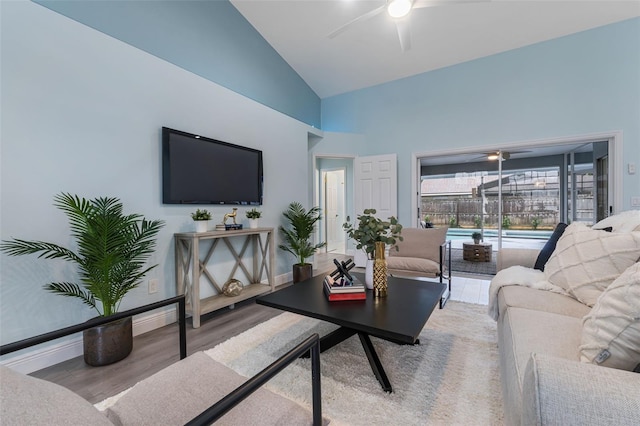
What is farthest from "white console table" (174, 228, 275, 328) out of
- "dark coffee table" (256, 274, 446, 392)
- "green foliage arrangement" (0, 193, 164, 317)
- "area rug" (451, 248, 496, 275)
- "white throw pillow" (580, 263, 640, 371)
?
"area rug" (451, 248, 496, 275)

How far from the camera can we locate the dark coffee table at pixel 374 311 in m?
1.43

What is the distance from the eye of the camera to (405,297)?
1895mm

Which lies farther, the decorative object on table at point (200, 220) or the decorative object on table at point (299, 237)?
the decorative object on table at point (299, 237)

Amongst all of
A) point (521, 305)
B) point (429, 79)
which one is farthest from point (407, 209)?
point (521, 305)

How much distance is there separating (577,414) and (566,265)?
4.82 feet

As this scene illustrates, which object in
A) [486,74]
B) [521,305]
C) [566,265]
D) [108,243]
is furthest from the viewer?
[486,74]

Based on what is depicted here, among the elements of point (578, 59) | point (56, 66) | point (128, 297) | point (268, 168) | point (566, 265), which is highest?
point (578, 59)

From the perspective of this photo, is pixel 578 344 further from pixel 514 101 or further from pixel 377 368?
pixel 514 101

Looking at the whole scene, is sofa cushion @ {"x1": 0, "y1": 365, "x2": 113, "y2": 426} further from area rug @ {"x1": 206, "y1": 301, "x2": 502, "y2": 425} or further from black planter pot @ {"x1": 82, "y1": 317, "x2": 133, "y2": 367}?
black planter pot @ {"x1": 82, "y1": 317, "x2": 133, "y2": 367}

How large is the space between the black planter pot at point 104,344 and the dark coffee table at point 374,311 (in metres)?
1.02

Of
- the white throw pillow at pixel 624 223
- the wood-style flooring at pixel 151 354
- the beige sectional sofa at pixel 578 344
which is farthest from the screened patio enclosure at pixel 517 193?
the beige sectional sofa at pixel 578 344

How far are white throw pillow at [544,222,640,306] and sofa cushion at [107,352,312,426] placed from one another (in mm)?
1698

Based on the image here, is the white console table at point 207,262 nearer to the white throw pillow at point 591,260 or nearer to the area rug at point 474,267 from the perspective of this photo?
the white throw pillow at point 591,260

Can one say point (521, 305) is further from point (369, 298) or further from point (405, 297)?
point (369, 298)
